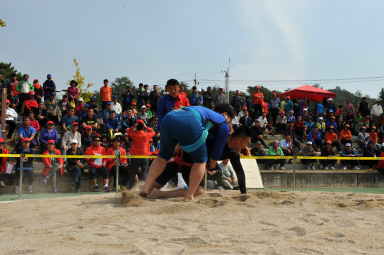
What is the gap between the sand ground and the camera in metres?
2.84

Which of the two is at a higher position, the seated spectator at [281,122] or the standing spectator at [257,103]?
the standing spectator at [257,103]

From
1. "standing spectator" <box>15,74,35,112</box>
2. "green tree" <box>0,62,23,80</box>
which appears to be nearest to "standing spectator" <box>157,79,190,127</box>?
"standing spectator" <box>15,74,35,112</box>

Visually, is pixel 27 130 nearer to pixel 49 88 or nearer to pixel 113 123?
pixel 113 123

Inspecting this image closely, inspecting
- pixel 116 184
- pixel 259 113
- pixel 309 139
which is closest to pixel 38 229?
pixel 116 184

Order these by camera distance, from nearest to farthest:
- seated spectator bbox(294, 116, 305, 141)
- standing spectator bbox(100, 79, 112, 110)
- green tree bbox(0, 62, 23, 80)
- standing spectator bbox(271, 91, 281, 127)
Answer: standing spectator bbox(100, 79, 112, 110) → seated spectator bbox(294, 116, 305, 141) → standing spectator bbox(271, 91, 281, 127) → green tree bbox(0, 62, 23, 80)

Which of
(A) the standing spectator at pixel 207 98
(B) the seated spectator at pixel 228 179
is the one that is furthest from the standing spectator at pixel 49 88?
(B) the seated spectator at pixel 228 179

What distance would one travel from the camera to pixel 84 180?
898 centimetres

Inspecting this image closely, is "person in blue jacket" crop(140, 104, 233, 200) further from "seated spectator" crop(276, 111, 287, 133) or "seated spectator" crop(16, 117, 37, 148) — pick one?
"seated spectator" crop(276, 111, 287, 133)

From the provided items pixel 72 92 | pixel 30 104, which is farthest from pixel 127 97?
pixel 30 104

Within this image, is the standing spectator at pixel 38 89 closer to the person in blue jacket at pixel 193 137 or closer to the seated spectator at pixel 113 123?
the seated spectator at pixel 113 123

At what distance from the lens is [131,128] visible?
9.94m

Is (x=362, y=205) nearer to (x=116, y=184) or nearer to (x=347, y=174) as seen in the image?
(x=116, y=184)

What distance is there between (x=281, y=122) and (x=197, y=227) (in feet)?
43.3

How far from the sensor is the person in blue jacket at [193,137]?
4559 mm
